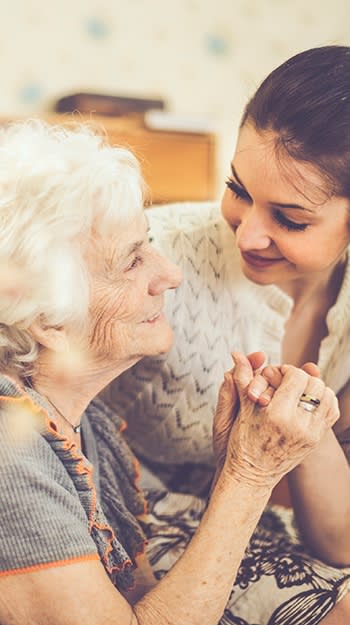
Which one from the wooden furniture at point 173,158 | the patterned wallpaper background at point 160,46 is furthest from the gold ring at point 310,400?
the patterned wallpaper background at point 160,46

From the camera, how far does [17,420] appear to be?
103cm

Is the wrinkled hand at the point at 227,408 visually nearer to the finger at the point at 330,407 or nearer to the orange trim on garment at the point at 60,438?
the finger at the point at 330,407

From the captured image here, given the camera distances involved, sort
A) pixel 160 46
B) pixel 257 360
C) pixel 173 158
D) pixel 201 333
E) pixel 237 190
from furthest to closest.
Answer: pixel 160 46, pixel 173 158, pixel 201 333, pixel 237 190, pixel 257 360

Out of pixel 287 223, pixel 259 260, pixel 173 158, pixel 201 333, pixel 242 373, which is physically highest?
pixel 287 223

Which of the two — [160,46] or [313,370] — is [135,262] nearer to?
[313,370]

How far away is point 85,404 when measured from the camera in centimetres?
126

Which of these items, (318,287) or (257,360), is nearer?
(257,360)

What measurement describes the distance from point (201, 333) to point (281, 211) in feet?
1.21

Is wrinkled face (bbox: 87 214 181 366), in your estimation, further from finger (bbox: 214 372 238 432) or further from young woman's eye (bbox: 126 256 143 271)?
finger (bbox: 214 372 238 432)

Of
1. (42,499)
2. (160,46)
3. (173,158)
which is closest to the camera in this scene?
(42,499)

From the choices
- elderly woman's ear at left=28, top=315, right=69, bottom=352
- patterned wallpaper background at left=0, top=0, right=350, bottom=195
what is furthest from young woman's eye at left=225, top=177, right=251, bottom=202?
patterned wallpaper background at left=0, top=0, right=350, bottom=195

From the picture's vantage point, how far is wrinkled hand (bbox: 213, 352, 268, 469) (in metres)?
1.28

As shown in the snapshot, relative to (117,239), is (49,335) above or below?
below

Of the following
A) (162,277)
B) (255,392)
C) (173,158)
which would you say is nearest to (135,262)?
(162,277)
